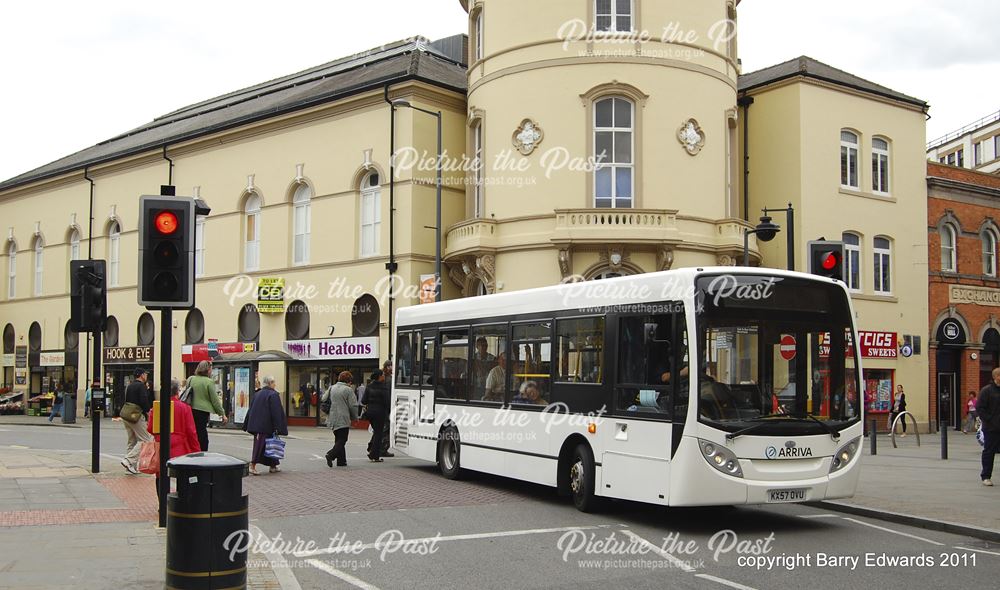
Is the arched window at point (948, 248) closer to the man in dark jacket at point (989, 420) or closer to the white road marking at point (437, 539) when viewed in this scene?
the man in dark jacket at point (989, 420)

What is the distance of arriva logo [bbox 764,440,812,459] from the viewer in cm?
1109

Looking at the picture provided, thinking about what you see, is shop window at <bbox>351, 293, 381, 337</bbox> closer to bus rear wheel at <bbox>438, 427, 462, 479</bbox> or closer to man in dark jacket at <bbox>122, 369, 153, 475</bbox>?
man in dark jacket at <bbox>122, 369, 153, 475</bbox>

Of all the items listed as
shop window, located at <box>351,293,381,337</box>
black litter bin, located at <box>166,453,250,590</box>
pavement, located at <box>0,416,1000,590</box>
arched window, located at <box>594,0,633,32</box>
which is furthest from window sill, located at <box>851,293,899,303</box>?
black litter bin, located at <box>166,453,250,590</box>

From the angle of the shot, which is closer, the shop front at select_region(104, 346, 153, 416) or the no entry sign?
the no entry sign

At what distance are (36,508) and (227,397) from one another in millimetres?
23283

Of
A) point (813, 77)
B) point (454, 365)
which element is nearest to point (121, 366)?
point (813, 77)

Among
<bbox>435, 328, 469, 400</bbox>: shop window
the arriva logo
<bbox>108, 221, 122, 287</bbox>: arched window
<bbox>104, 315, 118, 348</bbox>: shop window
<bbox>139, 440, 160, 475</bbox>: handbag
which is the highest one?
<bbox>108, 221, 122, 287</bbox>: arched window

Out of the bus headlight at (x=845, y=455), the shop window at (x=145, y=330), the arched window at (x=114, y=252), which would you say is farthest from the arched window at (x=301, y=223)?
the bus headlight at (x=845, y=455)

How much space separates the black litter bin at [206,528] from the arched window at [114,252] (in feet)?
132

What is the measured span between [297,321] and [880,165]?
20.8 meters

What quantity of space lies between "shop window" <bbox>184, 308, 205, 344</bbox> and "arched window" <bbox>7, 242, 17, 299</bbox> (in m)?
16.2

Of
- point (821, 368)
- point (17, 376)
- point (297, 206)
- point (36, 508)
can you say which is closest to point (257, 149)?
point (297, 206)

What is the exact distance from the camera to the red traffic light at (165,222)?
9.85 m

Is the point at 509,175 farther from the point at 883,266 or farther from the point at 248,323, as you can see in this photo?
the point at 883,266
